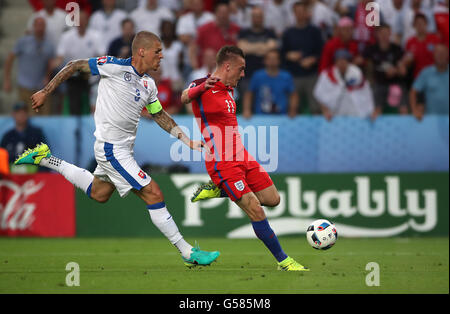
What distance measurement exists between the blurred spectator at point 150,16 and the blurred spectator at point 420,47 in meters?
4.58

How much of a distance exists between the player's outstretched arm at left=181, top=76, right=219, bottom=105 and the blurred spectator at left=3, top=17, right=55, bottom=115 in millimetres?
6421

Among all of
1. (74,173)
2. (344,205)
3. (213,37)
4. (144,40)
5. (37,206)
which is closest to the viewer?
(144,40)

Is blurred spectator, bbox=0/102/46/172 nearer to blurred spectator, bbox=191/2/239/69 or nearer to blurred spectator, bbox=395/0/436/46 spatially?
blurred spectator, bbox=191/2/239/69

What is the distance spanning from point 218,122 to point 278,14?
703 cm

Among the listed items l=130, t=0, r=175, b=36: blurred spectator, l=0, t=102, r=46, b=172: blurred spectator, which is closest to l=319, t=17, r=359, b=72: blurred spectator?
l=130, t=0, r=175, b=36: blurred spectator

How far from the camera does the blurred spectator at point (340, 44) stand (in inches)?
531


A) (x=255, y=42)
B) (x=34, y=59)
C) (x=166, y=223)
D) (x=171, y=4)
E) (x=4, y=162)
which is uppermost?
(x=171, y=4)

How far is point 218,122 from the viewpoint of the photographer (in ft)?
27.0

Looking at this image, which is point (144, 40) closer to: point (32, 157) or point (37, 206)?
point (32, 157)

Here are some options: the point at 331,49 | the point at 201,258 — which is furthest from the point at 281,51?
the point at 201,258

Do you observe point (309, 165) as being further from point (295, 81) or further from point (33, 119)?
point (33, 119)

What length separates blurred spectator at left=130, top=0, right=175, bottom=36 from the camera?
564 inches

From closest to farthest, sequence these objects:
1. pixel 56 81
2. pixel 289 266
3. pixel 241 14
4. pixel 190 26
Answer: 1. pixel 56 81
2. pixel 289 266
3. pixel 190 26
4. pixel 241 14

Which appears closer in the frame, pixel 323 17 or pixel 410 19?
pixel 410 19
